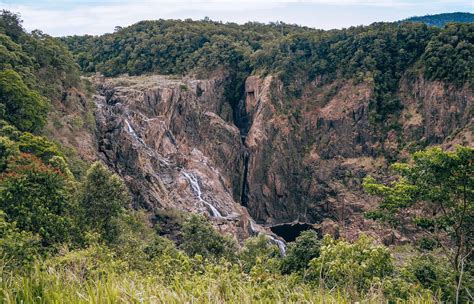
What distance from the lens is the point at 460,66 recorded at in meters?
39.8

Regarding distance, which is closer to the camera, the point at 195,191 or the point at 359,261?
the point at 359,261

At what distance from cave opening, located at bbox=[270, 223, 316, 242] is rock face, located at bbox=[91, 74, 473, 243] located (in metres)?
0.79

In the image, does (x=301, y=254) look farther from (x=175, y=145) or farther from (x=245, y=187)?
(x=245, y=187)

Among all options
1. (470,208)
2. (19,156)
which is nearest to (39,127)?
(19,156)

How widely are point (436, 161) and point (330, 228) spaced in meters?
28.6

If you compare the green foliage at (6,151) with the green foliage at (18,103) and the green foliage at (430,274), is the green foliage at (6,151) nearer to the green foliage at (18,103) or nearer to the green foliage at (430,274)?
the green foliage at (18,103)

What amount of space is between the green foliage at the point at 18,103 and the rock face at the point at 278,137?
9.78 m

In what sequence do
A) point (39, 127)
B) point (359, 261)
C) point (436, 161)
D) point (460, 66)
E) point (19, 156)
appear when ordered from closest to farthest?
point (359, 261) < point (436, 161) < point (19, 156) < point (39, 127) < point (460, 66)

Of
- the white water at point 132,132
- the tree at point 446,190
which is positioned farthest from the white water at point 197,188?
the tree at point 446,190

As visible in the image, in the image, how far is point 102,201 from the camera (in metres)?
17.4

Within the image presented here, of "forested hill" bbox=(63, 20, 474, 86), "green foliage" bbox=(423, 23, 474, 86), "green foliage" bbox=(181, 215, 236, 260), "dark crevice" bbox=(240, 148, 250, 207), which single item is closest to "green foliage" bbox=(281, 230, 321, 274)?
"green foliage" bbox=(181, 215, 236, 260)

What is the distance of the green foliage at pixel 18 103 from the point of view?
79.7 feet

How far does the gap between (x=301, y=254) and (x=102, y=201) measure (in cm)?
770

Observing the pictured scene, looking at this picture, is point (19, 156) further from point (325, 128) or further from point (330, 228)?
point (325, 128)
